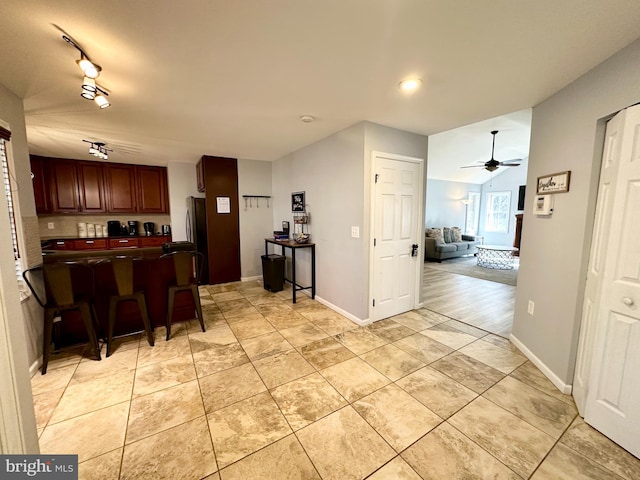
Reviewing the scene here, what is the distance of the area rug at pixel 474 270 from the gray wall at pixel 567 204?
3.05 m

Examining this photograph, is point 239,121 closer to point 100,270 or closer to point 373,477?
point 100,270

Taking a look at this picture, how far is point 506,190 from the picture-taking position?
30.1ft

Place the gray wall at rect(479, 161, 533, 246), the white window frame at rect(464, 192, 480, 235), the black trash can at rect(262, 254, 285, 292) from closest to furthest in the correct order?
1. the black trash can at rect(262, 254, 285, 292)
2. the gray wall at rect(479, 161, 533, 246)
3. the white window frame at rect(464, 192, 480, 235)

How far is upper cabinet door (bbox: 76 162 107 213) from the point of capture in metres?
4.97

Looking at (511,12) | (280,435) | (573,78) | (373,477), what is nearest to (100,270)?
(280,435)

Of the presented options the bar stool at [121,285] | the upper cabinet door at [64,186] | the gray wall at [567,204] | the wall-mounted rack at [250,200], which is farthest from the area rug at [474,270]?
the upper cabinet door at [64,186]

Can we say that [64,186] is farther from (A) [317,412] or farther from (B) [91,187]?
(A) [317,412]

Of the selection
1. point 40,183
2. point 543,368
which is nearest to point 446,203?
point 543,368

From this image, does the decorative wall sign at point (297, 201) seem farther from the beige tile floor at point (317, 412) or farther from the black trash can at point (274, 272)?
the beige tile floor at point (317, 412)

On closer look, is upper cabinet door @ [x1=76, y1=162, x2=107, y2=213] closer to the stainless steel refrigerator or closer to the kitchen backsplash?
the kitchen backsplash

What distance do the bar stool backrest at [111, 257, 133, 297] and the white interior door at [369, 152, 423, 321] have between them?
2712mm

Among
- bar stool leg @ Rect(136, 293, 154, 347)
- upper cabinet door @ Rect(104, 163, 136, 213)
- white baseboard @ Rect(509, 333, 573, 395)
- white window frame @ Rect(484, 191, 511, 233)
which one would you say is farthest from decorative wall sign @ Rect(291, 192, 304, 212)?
white window frame @ Rect(484, 191, 511, 233)

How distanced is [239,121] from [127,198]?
13.1 ft

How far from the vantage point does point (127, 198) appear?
17.6ft
